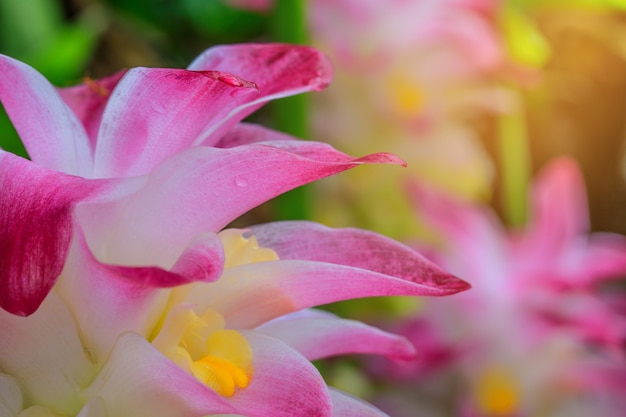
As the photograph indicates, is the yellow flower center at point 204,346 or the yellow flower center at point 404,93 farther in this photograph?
the yellow flower center at point 404,93

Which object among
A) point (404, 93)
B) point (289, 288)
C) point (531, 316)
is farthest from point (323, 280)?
point (404, 93)

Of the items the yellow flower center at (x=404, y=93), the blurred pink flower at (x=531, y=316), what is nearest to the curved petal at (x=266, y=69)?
the blurred pink flower at (x=531, y=316)

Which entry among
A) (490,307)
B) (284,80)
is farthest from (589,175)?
(284,80)

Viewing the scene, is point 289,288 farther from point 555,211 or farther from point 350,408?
point 555,211

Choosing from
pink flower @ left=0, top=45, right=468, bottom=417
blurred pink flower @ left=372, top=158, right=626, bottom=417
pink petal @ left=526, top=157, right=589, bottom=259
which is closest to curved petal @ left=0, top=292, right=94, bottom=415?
pink flower @ left=0, top=45, right=468, bottom=417

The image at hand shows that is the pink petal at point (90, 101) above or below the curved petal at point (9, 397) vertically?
above

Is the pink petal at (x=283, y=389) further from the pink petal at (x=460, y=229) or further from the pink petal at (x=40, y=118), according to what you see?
the pink petal at (x=460, y=229)
